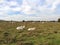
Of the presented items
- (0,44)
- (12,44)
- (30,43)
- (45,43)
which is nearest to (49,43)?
(45,43)

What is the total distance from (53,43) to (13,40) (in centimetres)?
482

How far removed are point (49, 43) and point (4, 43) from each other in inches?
199

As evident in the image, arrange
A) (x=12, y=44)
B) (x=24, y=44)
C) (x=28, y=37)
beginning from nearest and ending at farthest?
1. (x=24, y=44)
2. (x=12, y=44)
3. (x=28, y=37)

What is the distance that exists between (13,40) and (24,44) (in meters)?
3.27

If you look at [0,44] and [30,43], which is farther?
[0,44]

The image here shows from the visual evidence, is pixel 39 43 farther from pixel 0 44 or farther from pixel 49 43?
pixel 0 44

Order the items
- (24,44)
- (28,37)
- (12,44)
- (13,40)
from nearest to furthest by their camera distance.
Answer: (24,44)
(12,44)
(13,40)
(28,37)

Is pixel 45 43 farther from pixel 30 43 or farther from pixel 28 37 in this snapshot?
pixel 28 37

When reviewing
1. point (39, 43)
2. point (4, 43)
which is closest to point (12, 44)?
point (4, 43)

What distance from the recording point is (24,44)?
19.2m

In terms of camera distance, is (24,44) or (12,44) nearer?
(24,44)

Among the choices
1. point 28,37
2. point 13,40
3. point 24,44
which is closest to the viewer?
point 24,44

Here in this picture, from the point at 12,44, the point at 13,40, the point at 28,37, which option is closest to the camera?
the point at 12,44

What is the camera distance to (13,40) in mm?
22203
